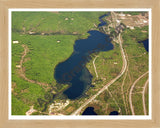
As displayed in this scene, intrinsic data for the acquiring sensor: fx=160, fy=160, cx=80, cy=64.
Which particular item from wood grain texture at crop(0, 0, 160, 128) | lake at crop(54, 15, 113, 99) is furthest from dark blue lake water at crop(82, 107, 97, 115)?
wood grain texture at crop(0, 0, 160, 128)

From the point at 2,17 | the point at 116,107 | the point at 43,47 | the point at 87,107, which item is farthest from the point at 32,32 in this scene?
the point at 116,107

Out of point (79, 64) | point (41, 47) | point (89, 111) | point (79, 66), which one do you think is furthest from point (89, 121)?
point (41, 47)

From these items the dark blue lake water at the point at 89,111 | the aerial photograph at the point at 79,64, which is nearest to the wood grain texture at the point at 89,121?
the aerial photograph at the point at 79,64

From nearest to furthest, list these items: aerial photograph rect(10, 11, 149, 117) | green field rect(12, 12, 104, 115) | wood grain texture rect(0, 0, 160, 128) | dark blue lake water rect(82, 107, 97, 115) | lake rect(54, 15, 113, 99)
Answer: wood grain texture rect(0, 0, 160, 128) → dark blue lake water rect(82, 107, 97, 115) → aerial photograph rect(10, 11, 149, 117) → green field rect(12, 12, 104, 115) → lake rect(54, 15, 113, 99)

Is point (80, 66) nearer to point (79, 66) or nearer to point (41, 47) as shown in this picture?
point (79, 66)

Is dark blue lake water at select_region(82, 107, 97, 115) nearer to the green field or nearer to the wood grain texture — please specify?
the wood grain texture

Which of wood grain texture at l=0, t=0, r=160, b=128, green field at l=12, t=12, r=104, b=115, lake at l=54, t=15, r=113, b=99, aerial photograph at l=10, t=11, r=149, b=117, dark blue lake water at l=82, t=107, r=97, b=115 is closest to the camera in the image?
wood grain texture at l=0, t=0, r=160, b=128

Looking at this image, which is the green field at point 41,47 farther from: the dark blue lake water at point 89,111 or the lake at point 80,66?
the dark blue lake water at point 89,111

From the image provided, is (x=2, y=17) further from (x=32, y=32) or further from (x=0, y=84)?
(x=32, y=32)
